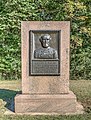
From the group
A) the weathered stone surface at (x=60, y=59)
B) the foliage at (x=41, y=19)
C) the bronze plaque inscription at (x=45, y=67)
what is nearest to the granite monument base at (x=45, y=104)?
the weathered stone surface at (x=60, y=59)

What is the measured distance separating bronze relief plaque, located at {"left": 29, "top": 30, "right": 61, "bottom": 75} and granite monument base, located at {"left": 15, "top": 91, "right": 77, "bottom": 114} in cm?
52

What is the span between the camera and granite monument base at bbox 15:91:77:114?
6496 millimetres

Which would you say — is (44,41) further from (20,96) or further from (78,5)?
(78,5)

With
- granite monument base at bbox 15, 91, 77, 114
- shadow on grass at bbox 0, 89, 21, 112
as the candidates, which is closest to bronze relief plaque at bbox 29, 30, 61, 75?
granite monument base at bbox 15, 91, 77, 114

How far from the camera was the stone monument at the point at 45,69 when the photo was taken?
652 cm

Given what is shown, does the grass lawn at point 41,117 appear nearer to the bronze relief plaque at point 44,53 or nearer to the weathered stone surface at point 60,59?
the weathered stone surface at point 60,59

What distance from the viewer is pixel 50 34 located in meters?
6.61

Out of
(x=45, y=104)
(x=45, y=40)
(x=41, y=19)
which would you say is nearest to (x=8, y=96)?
(x=45, y=104)

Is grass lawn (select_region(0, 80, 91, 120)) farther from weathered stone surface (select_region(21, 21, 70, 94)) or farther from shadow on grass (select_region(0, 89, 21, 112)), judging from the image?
weathered stone surface (select_region(21, 21, 70, 94))

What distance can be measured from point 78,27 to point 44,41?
545cm

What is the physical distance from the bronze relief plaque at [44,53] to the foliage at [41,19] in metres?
4.94

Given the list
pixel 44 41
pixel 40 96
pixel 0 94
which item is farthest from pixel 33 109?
pixel 0 94

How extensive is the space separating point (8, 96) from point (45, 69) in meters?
2.02

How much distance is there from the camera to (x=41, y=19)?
1173 cm
